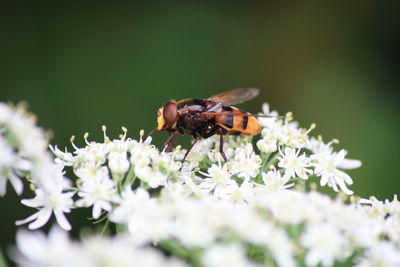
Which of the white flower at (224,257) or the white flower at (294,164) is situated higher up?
the white flower at (294,164)

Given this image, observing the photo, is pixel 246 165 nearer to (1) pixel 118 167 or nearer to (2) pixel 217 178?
(2) pixel 217 178

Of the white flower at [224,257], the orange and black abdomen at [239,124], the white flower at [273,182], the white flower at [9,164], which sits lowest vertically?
the white flower at [224,257]

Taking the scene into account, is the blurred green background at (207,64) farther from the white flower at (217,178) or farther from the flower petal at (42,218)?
the flower petal at (42,218)

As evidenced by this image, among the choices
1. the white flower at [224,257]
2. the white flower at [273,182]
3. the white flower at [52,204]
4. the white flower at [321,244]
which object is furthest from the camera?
the white flower at [273,182]

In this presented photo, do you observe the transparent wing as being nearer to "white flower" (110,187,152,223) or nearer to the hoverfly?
the hoverfly

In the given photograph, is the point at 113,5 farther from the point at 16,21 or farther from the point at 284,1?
the point at 284,1

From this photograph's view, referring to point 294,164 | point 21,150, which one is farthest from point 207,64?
point 21,150

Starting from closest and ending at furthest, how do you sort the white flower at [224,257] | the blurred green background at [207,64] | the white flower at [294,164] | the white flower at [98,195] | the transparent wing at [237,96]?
the white flower at [224,257] < the white flower at [98,195] < the white flower at [294,164] < the transparent wing at [237,96] < the blurred green background at [207,64]

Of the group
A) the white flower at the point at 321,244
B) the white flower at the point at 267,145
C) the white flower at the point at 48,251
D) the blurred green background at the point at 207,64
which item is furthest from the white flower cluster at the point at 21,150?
the blurred green background at the point at 207,64
